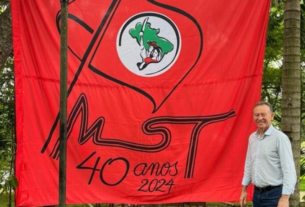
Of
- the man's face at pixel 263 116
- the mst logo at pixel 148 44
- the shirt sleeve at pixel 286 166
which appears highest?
the mst logo at pixel 148 44

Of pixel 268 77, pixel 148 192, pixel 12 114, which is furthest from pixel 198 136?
pixel 12 114

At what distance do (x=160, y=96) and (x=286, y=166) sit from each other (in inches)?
60.7

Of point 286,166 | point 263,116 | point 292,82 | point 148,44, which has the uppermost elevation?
point 148,44

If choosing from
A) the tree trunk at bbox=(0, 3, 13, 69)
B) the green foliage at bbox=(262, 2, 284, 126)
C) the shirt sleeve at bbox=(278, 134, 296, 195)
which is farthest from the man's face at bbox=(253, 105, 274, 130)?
the green foliage at bbox=(262, 2, 284, 126)

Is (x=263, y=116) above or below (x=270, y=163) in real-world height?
above

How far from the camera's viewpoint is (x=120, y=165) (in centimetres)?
440

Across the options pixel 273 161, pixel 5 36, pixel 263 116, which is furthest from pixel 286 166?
pixel 5 36

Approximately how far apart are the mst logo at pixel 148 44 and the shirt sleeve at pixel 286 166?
5.03 feet

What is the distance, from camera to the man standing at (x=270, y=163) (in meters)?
3.43

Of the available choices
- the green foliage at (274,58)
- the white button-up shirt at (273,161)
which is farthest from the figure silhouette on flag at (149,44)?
the green foliage at (274,58)

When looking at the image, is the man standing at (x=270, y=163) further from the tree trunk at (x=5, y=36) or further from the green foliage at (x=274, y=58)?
the green foliage at (x=274, y=58)

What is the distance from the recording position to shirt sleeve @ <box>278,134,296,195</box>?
11.1ft

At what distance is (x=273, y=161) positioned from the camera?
3.54 meters

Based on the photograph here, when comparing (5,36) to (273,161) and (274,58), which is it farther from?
(274,58)
